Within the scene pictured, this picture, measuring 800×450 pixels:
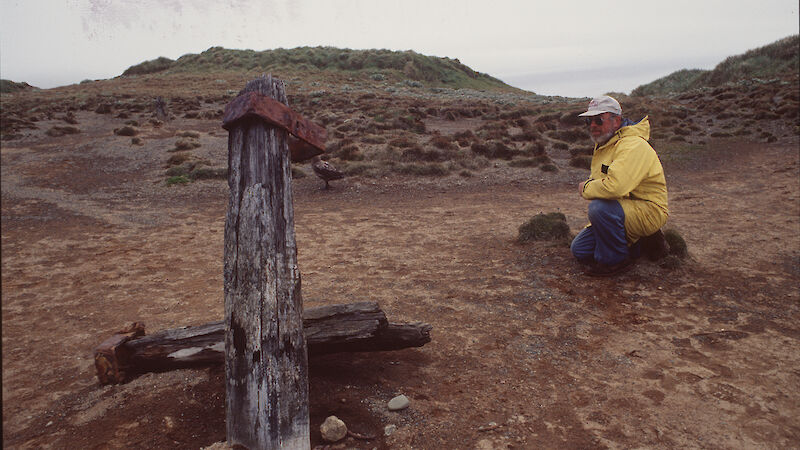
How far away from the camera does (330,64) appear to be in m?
49.3

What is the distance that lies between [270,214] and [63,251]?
18.3 feet

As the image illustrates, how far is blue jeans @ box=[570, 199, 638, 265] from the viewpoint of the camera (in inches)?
176

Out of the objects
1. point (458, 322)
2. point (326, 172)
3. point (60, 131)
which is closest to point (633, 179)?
point (458, 322)

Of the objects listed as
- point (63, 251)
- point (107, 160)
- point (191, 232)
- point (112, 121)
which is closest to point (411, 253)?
point (191, 232)

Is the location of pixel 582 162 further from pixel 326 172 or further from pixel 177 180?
pixel 177 180

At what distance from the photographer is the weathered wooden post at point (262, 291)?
2197 mm

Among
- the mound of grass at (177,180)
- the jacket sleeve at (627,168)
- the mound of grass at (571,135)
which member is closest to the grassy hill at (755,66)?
the mound of grass at (571,135)

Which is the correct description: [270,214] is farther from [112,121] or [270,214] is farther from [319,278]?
[112,121]

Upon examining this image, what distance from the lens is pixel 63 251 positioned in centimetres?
614

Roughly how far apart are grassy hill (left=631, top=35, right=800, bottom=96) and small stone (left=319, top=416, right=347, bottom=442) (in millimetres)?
33397

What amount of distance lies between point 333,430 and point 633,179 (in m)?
3.48

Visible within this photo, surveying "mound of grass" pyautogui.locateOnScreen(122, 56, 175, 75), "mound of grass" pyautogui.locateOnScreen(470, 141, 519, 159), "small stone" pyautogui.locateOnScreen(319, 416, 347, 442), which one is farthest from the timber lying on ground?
"mound of grass" pyautogui.locateOnScreen(122, 56, 175, 75)

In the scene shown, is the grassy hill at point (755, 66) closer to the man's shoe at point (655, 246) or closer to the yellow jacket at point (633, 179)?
the man's shoe at point (655, 246)

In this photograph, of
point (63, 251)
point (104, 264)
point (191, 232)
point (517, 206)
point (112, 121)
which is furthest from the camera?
point (112, 121)
